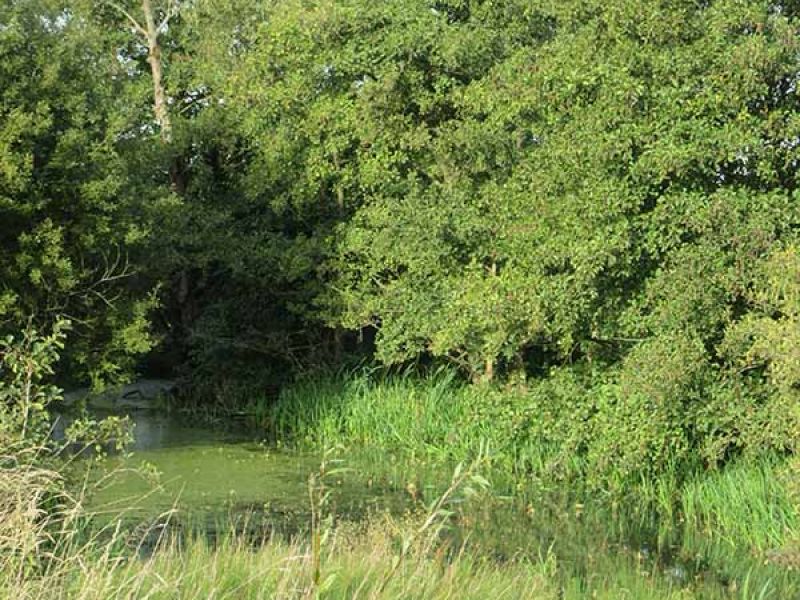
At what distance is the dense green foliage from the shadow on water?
787 millimetres

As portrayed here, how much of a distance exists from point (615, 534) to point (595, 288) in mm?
2532

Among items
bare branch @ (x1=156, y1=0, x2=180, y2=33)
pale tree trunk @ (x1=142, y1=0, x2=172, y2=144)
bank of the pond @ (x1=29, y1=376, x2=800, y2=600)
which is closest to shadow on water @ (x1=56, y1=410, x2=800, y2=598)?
bank of the pond @ (x1=29, y1=376, x2=800, y2=600)

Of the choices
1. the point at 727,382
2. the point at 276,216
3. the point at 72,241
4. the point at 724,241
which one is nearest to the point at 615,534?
the point at 727,382

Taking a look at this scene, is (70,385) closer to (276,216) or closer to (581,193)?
(276,216)

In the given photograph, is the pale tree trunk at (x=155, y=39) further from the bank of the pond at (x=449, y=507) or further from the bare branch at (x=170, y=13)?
the bank of the pond at (x=449, y=507)

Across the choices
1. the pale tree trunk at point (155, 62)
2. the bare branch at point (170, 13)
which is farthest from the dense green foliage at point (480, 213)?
the bare branch at point (170, 13)

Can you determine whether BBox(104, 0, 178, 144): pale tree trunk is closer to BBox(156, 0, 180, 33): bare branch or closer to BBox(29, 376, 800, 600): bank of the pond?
BBox(156, 0, 180, 33): bare branch

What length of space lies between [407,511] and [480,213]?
706 cm

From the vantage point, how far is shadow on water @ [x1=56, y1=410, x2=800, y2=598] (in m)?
8.35

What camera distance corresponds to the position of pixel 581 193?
10.3m

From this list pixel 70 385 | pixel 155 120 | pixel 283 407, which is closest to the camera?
pixel 70 385

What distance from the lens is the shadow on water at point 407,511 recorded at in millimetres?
8352

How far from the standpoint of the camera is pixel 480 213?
44.1 ft

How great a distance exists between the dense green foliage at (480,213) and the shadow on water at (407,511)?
31.0 inches
